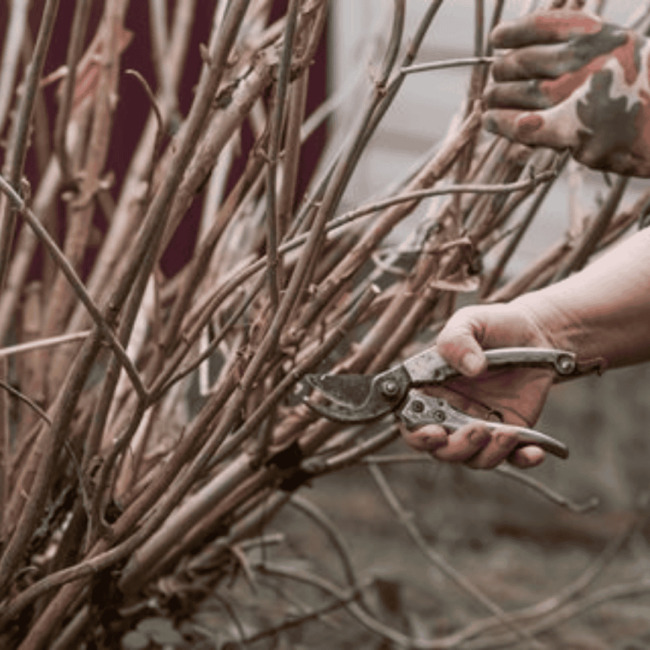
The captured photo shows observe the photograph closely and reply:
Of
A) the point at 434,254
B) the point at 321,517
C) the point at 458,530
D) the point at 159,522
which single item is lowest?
the point at 458,530

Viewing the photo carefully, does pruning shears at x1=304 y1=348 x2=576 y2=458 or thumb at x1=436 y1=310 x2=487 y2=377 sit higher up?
thumb at x1=436 y1=310 x2=487 y2=377

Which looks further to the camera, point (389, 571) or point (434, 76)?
point (434, 76)

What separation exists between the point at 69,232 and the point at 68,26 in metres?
1.46

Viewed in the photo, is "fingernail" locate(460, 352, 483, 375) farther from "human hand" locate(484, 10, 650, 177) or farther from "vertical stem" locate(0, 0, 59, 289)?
"vertical stem" locate(0, 0, 59, 289)

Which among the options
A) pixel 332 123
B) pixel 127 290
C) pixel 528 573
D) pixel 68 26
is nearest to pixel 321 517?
pixel 127 290

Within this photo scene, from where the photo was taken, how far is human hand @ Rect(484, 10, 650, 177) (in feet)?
4.44

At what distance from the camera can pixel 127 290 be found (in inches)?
61.3

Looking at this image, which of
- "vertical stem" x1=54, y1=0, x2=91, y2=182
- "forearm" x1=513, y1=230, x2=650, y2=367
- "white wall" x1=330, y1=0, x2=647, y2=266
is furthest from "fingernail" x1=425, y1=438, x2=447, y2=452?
"white wall" x1=330, y1=0, x2=647, y2=266

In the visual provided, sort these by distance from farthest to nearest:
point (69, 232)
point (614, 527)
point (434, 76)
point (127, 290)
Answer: point (434, 76)
point (614, 527)
point (69, 232)
point (127, 290)

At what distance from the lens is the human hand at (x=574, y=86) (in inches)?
53.3

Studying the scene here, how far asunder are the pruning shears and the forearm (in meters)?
0.04

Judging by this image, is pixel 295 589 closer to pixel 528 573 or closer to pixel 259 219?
pixel 528 573

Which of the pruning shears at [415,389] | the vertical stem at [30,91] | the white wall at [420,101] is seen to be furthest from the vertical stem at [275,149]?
the white wall at [420,101]

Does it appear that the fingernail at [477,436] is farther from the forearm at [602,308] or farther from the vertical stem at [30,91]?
the vertical stem at [30,91]
